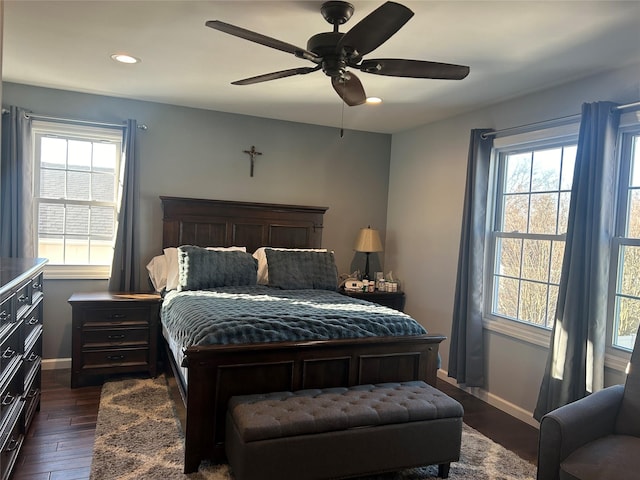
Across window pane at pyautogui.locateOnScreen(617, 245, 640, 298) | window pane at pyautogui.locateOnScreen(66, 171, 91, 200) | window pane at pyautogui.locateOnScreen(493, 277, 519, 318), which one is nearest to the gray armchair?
window pane at pyautogui.locateOnScreen(617, 245, 640, 298)

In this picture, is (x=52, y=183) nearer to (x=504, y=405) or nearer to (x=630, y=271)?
(x=504, y=405)

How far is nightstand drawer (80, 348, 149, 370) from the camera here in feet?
12.0

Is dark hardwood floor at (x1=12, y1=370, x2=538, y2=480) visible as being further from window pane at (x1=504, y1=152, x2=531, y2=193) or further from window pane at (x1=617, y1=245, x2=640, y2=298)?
window pane at (x1=504, y1=152, x2=531, y2=193)

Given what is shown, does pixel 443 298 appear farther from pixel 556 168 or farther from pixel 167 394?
pixel 167 394

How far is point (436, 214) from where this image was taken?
4.45 m

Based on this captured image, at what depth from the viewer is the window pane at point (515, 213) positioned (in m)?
3.65

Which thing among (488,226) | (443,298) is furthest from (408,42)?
(443,298)

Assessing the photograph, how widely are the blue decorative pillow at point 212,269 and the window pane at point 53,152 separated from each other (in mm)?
1352

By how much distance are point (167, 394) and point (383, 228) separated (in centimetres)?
285

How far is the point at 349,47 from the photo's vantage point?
6.88ft

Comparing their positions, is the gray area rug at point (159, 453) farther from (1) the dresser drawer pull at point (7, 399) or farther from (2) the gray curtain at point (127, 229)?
(2) the gray curtain at point (127, 229)

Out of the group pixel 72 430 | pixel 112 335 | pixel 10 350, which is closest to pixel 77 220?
pixel 112 335

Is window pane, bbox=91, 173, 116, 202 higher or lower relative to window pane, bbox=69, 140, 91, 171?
lower

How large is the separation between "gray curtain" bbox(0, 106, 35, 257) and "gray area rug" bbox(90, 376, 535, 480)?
1.49m
